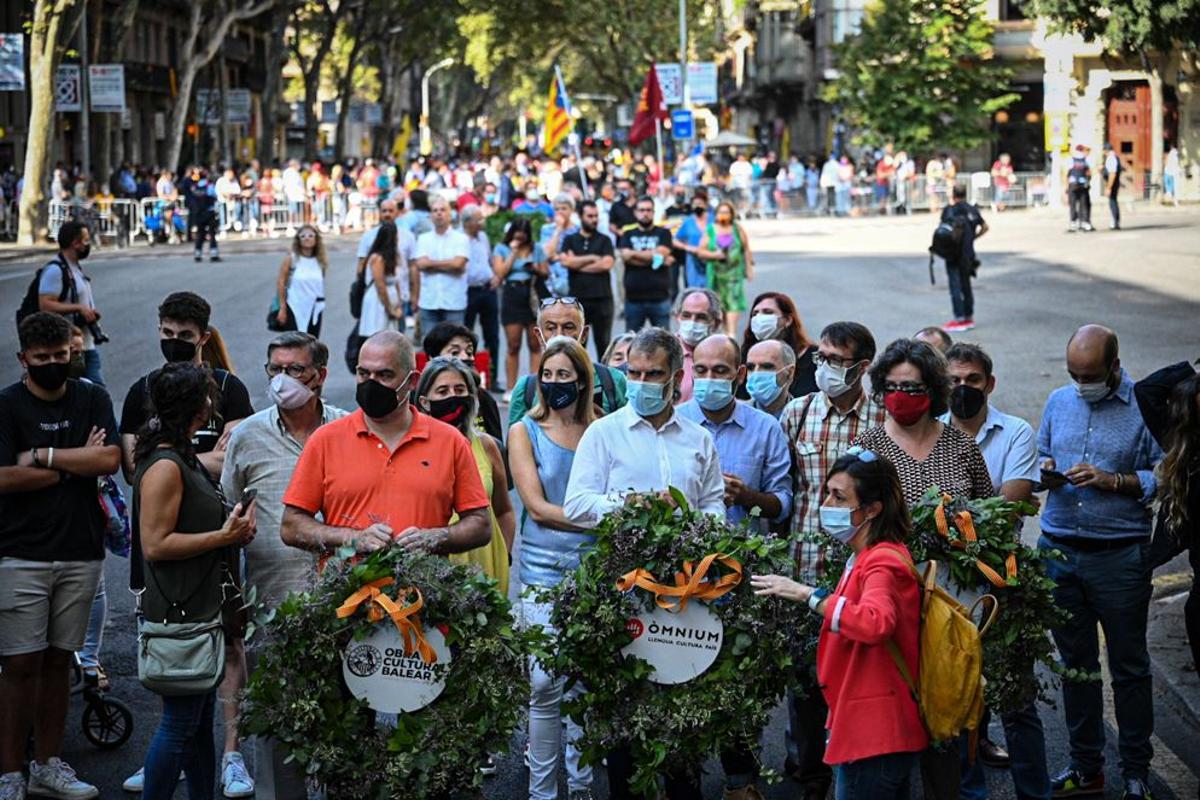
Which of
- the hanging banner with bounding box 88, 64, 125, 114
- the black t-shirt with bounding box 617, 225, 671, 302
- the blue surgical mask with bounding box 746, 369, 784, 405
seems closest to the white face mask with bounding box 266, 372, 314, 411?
the blue surgical mask with bounding box 746, 369, 784, 405

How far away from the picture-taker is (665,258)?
56.5 feet

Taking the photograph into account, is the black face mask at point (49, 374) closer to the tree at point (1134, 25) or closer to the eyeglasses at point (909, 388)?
the eyeglasses at point (909, 388)

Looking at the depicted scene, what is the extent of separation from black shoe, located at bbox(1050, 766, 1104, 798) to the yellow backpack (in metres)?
1.77

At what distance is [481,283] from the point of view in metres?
17.2

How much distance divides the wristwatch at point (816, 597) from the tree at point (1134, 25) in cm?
3820

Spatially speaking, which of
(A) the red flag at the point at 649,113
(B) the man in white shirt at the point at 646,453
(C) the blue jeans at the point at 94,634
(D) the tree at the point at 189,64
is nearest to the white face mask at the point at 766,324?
(B) the man in white shirt at the point at 646,453

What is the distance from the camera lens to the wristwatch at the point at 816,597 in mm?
5684

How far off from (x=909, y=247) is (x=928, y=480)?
32.1m

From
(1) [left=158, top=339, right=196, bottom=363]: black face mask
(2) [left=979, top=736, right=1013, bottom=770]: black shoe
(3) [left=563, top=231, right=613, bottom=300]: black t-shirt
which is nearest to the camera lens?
(2) [left=979, top=736, right=1013, bottom=770]: black shoe

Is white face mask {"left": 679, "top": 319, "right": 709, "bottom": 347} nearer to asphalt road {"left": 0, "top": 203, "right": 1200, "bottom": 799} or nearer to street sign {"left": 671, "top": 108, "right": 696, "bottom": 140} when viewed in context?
asphalt road {"left": 0, "top": 203, "right": 1200, "bottom": 799}

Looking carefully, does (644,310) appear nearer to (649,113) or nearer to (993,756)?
(993,756)

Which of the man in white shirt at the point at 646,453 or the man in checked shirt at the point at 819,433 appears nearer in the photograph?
the man in white shirt at the point at 646,453

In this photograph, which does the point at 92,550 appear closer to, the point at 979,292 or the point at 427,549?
the point at 427,549

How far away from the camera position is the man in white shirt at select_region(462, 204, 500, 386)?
56.2ft
